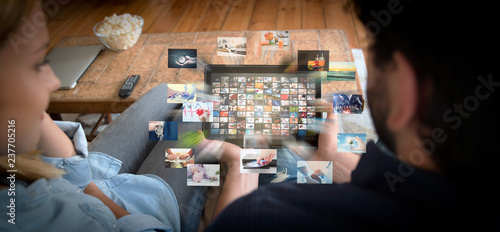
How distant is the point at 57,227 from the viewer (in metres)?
0.29

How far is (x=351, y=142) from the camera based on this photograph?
39 cm

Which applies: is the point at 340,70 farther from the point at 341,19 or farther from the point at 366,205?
the point at 366,205

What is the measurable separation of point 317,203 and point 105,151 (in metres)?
0.40

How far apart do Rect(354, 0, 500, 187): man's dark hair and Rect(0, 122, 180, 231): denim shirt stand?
0.39 meters

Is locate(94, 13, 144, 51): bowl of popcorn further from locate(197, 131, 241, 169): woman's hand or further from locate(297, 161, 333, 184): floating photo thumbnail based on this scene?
locate(297, 161, 333, 184): floating photo thumbnail

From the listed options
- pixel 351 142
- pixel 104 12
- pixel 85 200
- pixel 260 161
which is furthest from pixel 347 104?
pixel 104 12

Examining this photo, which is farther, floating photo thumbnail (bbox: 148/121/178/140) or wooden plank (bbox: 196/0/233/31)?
wooden plank (bbox: 196/0/233/31)

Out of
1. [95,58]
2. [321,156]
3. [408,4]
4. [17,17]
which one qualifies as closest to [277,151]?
[321,156]

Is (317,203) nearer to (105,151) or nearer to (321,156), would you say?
(321,156)

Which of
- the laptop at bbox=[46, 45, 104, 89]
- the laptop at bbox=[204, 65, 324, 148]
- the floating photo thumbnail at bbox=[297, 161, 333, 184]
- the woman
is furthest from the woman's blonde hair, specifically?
the floating photo thumbnail at bbox=[297, 161, 333, 184]

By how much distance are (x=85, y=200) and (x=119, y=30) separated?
1.31 feet

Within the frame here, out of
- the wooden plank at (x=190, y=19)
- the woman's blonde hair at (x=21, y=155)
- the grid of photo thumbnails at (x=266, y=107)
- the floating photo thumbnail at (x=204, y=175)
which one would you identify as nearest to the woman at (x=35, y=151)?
the woman's blonde hair at (x=21, y=155)

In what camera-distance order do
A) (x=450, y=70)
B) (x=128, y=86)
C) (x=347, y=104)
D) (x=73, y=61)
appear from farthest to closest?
(x=128, y=86) < (x=73, y=61) < (x=347, y=104) < (x=450, y=70)

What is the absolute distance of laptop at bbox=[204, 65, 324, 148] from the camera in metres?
0.43
